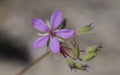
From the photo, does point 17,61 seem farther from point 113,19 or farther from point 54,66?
point 113,19

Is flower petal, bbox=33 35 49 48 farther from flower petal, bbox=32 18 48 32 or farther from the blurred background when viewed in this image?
the blurred background

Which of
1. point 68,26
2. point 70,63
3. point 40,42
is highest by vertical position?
point 40,42

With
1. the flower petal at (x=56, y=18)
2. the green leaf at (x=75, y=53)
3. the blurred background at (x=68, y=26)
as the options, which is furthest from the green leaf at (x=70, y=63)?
the blurred background at (x=68, y=26)

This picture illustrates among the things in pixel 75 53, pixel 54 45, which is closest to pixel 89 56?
pixel 75 53

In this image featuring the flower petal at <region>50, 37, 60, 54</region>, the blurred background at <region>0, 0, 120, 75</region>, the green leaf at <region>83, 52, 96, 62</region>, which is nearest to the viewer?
the flower petal at <region>50, 37, 60, 54</region>

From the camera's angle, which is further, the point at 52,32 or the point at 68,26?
the point at 68,26

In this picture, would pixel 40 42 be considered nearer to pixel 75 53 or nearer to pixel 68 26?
pixel 75 53

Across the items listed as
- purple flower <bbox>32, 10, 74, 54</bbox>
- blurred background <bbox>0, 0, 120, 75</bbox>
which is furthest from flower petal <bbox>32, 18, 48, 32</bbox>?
blurred background <bbox>0, 0, 120, 75</bbox>
